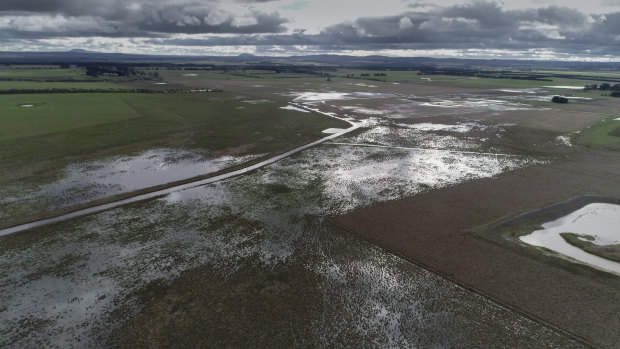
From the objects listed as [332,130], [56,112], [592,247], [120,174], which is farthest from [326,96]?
[592,247]

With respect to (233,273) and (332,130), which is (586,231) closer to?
(233,273)

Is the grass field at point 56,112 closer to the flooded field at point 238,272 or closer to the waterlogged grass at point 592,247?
the flooded field at point 238,272

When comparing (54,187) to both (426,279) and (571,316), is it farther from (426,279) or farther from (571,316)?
(571,316)

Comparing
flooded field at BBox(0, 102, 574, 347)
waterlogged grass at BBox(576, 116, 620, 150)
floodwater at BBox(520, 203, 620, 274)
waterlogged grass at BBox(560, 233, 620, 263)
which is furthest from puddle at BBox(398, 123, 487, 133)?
waterlogged grass at BBox(560, 233, 620, 263)

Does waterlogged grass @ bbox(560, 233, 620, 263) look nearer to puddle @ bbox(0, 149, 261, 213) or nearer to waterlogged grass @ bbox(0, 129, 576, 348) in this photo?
waterlogged grass @ bbox(0, 129, 576, 348)

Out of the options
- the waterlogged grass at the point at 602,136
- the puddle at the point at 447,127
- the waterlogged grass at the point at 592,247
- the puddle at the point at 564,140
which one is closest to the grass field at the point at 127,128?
the puddle at the point at 447,127
